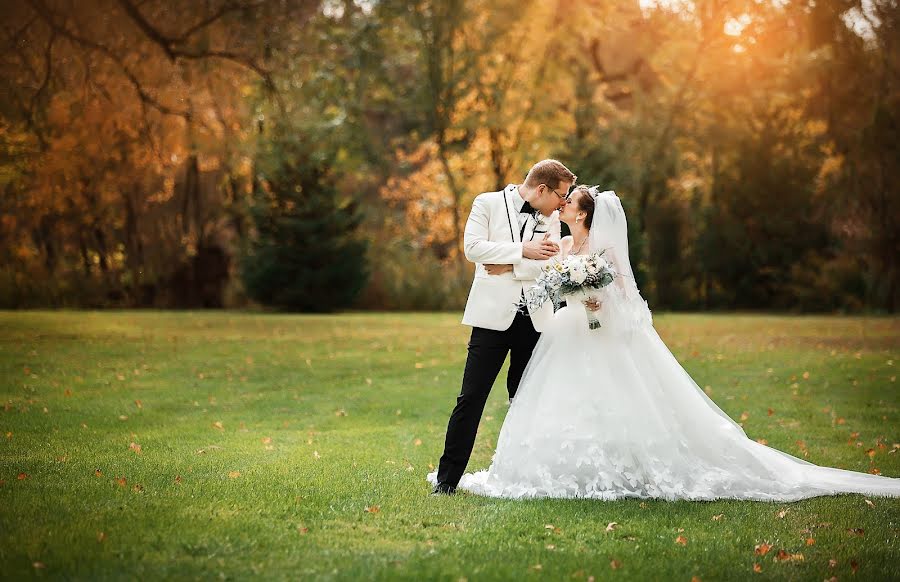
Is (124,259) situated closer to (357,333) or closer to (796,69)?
(357,333)

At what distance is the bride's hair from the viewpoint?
22.7 feet

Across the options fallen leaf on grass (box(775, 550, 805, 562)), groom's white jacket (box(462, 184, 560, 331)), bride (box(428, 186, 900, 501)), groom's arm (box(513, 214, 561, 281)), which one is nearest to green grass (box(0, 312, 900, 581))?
fallen leaf on grass (box(775, 550, 805, 562))

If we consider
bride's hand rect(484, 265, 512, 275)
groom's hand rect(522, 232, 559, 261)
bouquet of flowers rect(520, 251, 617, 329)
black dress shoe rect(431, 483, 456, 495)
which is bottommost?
black dress shoe rect(431, 483, 456, 495)

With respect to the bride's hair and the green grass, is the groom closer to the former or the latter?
the bride's hair

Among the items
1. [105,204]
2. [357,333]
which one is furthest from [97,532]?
[105,204]

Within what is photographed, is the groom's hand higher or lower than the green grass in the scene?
higher

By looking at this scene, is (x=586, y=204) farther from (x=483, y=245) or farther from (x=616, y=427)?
(x=616, y=427)

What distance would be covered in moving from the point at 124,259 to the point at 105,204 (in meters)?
2.34

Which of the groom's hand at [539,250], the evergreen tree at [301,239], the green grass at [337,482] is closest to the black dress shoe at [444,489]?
the green grass at [337,482]

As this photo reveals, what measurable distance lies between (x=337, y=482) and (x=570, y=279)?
91.7 inches

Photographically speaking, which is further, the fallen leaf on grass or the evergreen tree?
the evergreen tree

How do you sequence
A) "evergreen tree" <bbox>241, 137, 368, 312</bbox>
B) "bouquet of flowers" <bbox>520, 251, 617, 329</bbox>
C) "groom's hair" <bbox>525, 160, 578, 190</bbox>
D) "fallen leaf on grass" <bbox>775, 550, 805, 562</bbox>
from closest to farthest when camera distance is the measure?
"fallen leaf on grass" <bbox>775, 550, 805, 562</bbox> < "bouquet of flowers" <bbox>520, 251, 617, 329</bbox> < "groom's hair" <bbox>525, 160, 578, 190</bbox> < "evergreen tree" <bbox>241, 137, 368, 312</bbox>

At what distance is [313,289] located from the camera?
31.3 meters

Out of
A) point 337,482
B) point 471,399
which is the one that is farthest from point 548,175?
point 337,482
